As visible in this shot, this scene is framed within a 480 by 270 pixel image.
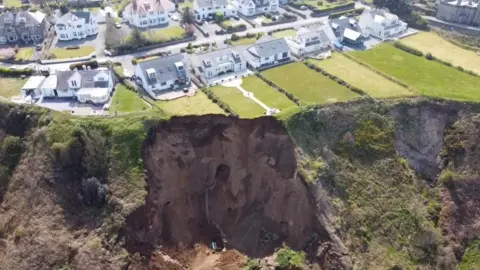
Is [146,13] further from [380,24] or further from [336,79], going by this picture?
[380,24]

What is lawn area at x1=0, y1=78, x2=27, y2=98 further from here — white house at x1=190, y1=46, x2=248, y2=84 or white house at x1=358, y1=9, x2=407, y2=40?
white house at x1=358, y1=9, x2=407, y2=40

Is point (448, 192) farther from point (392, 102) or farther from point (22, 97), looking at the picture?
point (22, 97)

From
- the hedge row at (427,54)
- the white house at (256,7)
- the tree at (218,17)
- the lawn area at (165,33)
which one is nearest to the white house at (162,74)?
the lawn area at (165,33)

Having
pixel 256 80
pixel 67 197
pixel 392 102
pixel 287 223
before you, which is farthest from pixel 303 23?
pixel 67 197

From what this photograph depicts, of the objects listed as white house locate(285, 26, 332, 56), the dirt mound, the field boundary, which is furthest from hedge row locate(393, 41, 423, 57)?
the dirt mound

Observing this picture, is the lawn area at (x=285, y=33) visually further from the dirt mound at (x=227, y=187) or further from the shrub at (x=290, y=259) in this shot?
the shrub at (x=290, y=259)

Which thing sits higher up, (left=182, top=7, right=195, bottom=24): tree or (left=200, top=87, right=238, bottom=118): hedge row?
(left=182, top=7, right=195, bottom=24): tree

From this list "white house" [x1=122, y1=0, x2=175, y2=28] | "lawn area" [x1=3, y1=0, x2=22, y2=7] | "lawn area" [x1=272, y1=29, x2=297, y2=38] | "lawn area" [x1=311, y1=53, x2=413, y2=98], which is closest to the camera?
"lawn area" [x1=311, y1=53, x2=413, y2=98]
